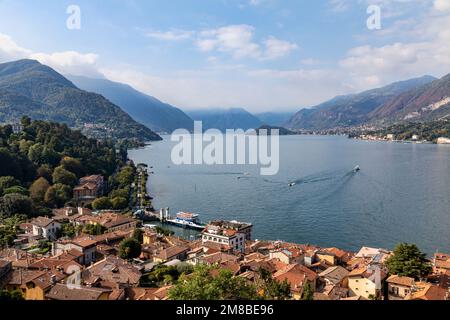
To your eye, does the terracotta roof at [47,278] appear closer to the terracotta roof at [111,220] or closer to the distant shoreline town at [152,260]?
the distant shoreline town at [152,260]

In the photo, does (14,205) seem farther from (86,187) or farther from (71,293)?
(71,293)

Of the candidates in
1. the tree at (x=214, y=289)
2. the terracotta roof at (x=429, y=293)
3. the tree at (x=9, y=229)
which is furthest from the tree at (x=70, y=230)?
the tree at (x=214, y=289)

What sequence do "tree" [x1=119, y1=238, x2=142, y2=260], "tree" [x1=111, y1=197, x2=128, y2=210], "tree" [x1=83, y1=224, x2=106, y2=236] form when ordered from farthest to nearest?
1. "tree" [x1=111, y1=197, x2=128, y2=210]
2. "tree" [x1=83, y1=224, x2=106, y2=236]
3. "tree" [x1=119, y1=238, x2=142, y2=260]

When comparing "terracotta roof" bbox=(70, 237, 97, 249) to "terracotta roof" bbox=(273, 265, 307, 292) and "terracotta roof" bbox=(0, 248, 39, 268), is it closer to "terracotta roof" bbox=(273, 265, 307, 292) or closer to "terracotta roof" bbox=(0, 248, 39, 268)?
"terracotta roof" bbox=(0, 248, 39, 268)

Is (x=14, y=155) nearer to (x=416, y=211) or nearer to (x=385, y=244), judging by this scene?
(x=385, y=244)

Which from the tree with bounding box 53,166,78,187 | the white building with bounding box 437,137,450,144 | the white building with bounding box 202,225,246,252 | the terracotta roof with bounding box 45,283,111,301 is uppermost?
the white building with bounding box 437,137,450,144

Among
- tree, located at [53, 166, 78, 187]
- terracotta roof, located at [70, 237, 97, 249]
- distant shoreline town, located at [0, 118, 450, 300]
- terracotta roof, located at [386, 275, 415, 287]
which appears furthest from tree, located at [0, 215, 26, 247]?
terracotta roof, located at [386, 275, 415, 287]
